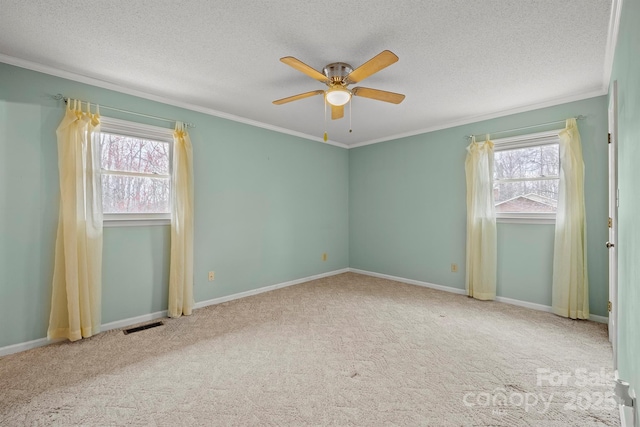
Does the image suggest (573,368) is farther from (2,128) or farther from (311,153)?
Result: (2,128)

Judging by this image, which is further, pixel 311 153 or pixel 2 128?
pixel 311 153

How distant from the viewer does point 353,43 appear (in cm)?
217

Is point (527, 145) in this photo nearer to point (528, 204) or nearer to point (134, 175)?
point (528, 204)

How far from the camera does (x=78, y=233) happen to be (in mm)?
2627

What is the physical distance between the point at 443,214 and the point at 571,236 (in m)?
1.48

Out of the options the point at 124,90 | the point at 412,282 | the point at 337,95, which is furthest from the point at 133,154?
the point at 412,282

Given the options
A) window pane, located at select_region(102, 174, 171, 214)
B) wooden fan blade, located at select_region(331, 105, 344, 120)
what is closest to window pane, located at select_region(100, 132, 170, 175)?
window pane, located at select_region(102, 174, 171, 214)

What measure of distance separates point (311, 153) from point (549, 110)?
10.4ft

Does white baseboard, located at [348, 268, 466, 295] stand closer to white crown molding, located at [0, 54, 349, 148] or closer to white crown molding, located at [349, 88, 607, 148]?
white crown molding, located at [349, 88, 607, 148]

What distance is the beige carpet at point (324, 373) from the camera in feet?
5.58

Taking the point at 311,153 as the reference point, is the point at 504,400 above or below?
below

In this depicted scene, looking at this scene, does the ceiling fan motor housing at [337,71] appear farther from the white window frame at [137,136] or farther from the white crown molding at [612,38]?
the white window frame at [137,136]

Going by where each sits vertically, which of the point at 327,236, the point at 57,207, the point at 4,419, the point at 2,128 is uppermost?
the point at 2,128

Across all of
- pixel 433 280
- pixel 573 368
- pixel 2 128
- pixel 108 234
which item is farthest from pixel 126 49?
pixel 433 280
